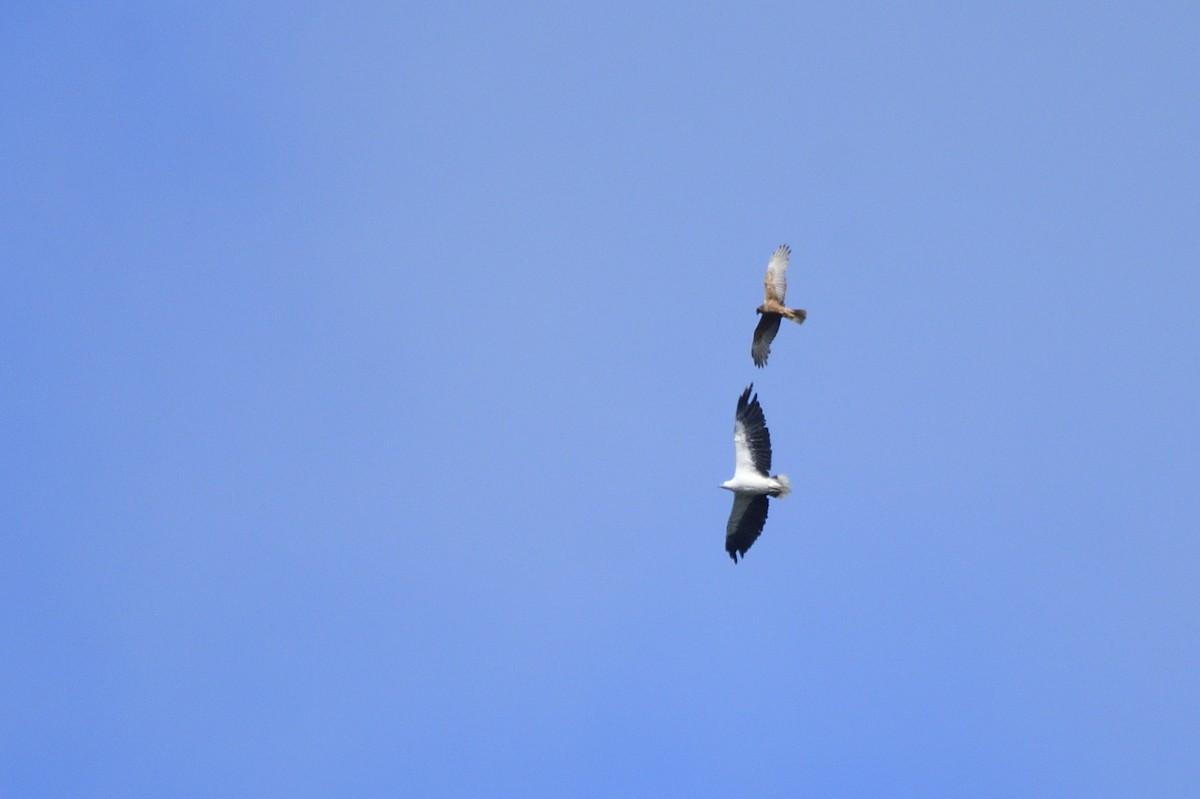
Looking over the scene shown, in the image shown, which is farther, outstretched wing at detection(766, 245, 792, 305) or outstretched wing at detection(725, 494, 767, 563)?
outstretched wing at detection(766, 245, 792, 305)

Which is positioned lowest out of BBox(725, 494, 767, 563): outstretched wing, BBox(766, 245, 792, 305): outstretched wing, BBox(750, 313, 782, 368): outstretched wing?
BBox(725, 494, 767, 563): outstretched wing

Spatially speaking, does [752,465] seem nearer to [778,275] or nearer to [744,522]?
[744,522]

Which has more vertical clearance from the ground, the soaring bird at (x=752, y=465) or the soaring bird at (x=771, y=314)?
the soaring bird at (x=771, y=314)

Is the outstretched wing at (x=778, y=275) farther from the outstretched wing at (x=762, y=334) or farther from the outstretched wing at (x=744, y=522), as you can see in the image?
the outstretched wing at (x=744, y=522)

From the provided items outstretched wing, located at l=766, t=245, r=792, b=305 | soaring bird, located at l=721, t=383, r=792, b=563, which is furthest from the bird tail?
outstretched wing, located at l=766, t=245, r=792, b=305

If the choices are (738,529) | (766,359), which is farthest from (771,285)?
(738,529)

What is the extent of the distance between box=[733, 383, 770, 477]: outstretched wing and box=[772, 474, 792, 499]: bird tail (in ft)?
0.97

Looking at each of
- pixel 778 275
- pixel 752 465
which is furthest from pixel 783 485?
pixel 778 275

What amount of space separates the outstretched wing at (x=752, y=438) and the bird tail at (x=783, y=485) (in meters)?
0.30

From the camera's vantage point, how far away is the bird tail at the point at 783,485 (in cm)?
4162

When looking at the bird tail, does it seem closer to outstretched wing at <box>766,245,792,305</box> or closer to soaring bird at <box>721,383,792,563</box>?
soaring bird at <box>721,383,792,563</box>

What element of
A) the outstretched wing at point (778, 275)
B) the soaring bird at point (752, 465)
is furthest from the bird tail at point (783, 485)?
the outstretched wing at point (778, 275)

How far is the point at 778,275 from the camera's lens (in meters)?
44.0

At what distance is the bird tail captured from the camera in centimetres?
4162
